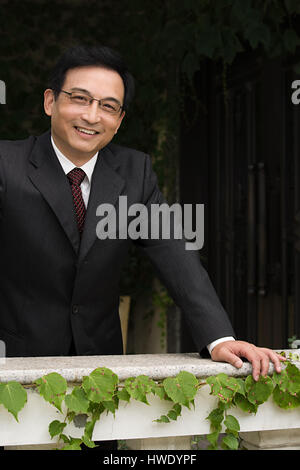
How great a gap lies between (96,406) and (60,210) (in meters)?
0.64

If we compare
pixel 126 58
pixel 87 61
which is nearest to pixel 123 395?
pixel 87 61

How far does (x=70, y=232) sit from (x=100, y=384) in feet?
1.97

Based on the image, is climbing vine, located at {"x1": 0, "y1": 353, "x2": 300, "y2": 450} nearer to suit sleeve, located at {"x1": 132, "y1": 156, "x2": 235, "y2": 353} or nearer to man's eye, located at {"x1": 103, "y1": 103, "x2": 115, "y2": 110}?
suit sleeve, located at {"x1": 132, "y1": 156, "x2": 235, "y2": 353}

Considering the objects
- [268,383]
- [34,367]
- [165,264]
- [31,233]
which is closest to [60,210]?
[31,233]

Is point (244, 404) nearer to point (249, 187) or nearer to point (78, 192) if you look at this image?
point (78, 192)

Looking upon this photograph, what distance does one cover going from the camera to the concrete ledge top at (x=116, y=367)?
1212mm

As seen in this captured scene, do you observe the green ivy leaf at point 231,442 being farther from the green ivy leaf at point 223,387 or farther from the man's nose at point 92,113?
the man's nose at point 92,113

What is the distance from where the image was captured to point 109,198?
5.86ft

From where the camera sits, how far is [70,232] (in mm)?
1739

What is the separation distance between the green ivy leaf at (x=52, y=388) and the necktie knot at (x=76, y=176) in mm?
732

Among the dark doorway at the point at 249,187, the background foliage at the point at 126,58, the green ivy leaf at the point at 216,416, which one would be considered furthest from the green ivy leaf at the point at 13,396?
the background foliage at the point at 126,58

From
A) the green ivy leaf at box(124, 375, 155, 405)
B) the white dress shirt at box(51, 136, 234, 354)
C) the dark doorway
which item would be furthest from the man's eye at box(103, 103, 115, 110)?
the dark doorway

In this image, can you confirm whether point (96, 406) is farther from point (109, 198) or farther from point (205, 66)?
point (205, 66)

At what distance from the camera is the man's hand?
1.35 metres
